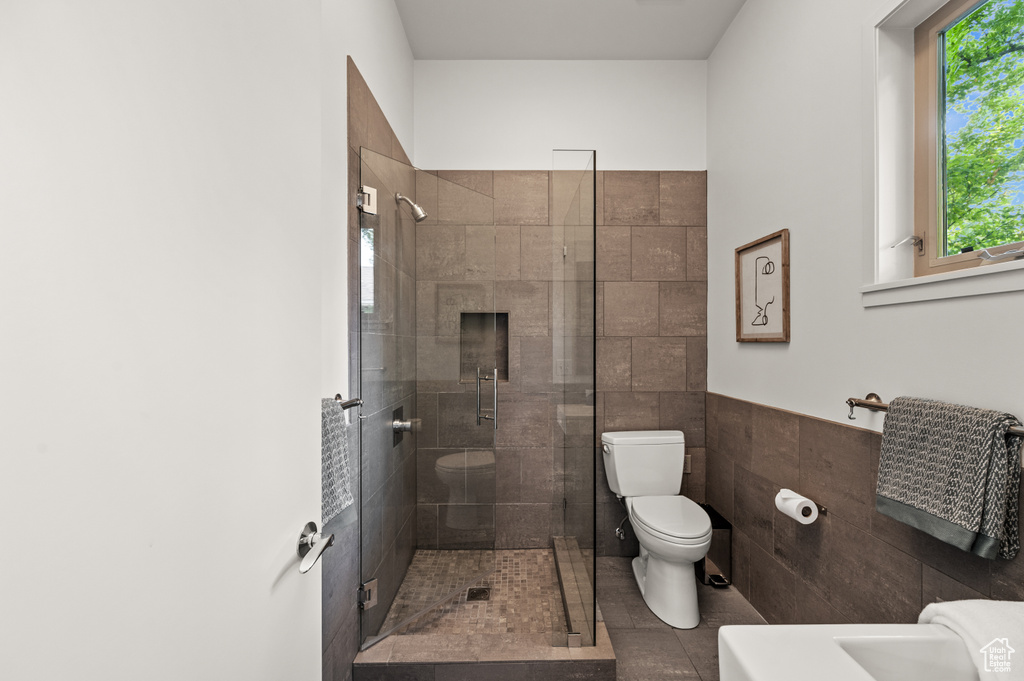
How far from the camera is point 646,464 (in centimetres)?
247

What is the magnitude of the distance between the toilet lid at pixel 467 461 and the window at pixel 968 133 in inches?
64.9

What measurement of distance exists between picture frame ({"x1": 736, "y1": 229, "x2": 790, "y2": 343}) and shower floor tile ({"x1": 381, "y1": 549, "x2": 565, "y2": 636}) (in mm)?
1511

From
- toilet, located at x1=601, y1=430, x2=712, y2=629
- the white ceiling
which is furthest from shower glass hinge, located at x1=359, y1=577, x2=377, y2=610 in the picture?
the white ceiling

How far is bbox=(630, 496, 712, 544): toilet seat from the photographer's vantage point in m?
1.97

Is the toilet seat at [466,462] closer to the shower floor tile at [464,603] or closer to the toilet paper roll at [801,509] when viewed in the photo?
the shower floor tile at [464,603]

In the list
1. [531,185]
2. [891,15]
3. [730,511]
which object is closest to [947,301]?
[891,15]

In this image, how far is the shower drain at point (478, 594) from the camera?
1880 millimetres

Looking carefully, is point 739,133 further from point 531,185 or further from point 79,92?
point 79,92

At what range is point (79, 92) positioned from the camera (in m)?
0.38

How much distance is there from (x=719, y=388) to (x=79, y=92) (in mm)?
2686

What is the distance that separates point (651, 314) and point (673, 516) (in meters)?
1.12

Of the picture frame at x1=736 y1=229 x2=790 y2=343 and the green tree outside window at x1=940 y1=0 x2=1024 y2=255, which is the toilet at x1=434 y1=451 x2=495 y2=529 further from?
the green tree outside window at x1=940 y1=0 x2=1024 y2=255

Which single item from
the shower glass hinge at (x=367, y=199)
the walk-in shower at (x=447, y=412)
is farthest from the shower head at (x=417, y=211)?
the shower glass hinge at (x=367, y=199)

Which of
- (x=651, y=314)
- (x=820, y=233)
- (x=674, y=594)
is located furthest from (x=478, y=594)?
(x=820, y=233)
